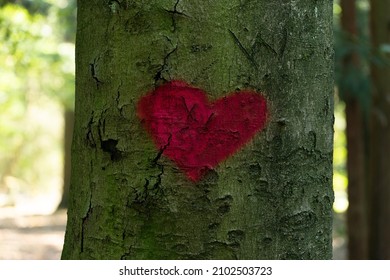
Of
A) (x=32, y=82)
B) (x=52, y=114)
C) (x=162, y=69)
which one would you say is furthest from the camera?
(x=52, y=114)

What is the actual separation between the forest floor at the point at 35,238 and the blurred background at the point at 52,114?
15 millimetres

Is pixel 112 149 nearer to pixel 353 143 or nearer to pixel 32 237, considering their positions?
pixel 353 143

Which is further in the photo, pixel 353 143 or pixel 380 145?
pixel 380 145

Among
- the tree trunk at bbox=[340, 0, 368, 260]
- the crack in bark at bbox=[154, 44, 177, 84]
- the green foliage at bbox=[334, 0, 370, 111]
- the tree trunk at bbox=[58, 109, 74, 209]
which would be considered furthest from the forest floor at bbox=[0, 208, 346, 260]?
the crack in bark at bbox=[154, 44, 177, 84]

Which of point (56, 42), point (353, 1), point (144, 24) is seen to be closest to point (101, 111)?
point (144, 24)

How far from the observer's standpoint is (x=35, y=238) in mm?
9062

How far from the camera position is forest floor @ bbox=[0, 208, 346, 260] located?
7.91 metres

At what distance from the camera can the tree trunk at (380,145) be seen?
247 inches

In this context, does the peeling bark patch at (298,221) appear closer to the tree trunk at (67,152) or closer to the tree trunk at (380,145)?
the tree trunk at (380,145)

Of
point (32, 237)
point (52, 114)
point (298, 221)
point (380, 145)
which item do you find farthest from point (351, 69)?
point (52, 114)

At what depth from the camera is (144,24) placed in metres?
1.13

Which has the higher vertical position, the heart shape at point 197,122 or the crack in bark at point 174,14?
the crack in bark at point 174,14

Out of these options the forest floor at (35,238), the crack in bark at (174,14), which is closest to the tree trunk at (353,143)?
the forest floor at (35,238)

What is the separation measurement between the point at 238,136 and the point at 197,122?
84mm
